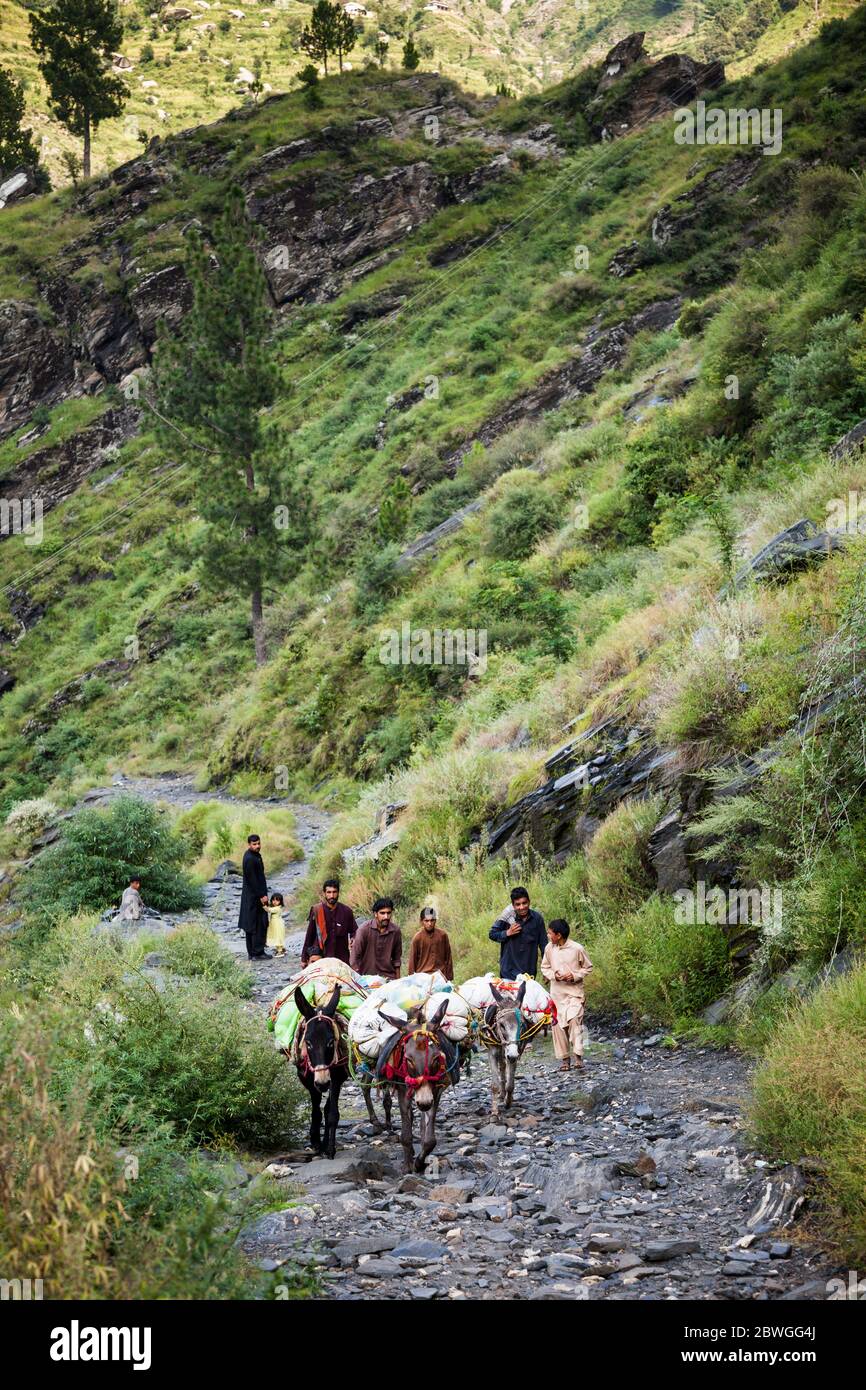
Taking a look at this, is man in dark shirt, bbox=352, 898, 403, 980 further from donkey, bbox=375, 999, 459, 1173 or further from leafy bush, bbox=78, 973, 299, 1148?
donkey, bbox=375, 999, 459, 1173

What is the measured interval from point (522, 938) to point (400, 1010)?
8.25 ft

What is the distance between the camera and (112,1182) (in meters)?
4.45

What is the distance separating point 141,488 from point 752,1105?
57.3 meters

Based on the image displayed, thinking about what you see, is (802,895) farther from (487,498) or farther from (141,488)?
(141,488)

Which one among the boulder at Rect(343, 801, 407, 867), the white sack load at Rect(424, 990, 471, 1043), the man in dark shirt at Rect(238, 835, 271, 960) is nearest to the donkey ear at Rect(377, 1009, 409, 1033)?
the white sack load at Rect(424, 990, 471, 1043)

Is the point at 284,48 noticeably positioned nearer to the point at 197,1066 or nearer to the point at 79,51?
the point at 79,51

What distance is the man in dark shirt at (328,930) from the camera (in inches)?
383

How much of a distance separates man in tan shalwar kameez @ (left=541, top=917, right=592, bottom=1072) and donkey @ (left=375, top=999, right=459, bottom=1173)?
1.98 meters

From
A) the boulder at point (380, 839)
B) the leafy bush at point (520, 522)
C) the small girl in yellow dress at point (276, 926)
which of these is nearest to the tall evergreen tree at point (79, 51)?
the leafy bush at point (520, 522)

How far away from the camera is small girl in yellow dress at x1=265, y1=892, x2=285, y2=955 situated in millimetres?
15180

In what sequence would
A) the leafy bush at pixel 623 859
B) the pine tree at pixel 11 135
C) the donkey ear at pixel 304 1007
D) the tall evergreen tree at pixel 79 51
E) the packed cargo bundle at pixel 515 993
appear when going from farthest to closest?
the pine tree at pixel 11 135, the tall evergreen tree at pixel 79 51, the leafy bush at pixel 623 859, the packed cargo bundle at pixel 515 993, the donkey ear at pixel 304 1007

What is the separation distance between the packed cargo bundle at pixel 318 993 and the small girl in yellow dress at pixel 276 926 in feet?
23.7

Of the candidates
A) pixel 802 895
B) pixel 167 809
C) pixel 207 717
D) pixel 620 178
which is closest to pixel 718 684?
pixel 802 895

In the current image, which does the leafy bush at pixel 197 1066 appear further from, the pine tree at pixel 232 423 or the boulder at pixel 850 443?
the pine tree at pixel 232 423
